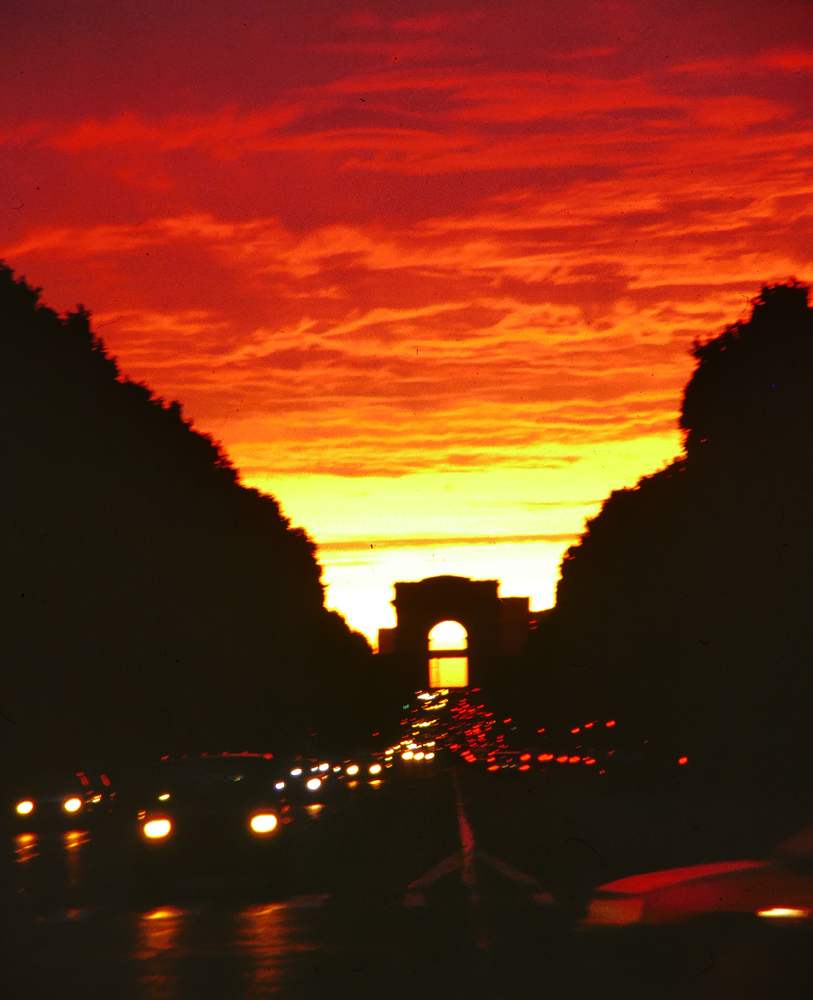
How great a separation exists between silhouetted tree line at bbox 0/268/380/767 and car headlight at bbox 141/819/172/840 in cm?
268

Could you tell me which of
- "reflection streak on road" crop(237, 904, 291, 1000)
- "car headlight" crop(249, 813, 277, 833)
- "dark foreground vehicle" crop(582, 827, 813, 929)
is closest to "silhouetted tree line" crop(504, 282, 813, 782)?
"car headlight" crop(249, 813, 277, 833)

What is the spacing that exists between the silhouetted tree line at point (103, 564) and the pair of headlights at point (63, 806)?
7.01 feet

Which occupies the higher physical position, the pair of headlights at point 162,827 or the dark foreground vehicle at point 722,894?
the dark foreground vehicle at point 722,894

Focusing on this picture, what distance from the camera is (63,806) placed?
26938 mm

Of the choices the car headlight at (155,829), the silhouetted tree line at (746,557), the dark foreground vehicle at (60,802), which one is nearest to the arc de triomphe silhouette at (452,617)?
the silhouetted tree line at (746,557)

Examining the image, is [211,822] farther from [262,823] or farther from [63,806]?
[63,806]

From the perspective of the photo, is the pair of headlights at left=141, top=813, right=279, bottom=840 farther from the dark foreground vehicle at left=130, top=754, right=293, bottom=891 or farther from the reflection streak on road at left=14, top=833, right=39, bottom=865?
the reflection streak on road at left=14, top=833, right=39, bottom=865

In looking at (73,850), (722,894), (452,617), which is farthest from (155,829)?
(452,617)

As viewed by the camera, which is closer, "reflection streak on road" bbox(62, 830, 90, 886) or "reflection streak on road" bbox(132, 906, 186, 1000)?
"reflection streak on road" bbox(132, 906, 186, 1000)

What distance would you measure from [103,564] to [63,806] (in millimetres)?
6325

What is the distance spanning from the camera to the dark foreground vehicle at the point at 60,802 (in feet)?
83.8

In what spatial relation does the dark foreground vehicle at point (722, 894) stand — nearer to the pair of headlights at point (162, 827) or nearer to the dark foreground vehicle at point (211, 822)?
the dark foreground vehicle at point (211, 822)

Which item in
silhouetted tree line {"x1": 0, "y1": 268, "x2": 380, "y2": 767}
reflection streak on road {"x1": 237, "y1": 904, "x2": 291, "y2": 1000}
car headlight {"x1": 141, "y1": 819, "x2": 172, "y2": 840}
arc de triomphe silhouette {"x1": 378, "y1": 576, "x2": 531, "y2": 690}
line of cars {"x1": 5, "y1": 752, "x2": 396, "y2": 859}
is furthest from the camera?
arc de triomphe silhouette {"x1": 378, "y1": 576, "x2": 531, "y2": 690}

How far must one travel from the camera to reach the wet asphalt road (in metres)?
9.12
